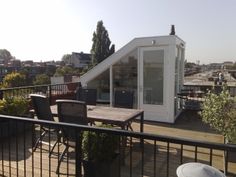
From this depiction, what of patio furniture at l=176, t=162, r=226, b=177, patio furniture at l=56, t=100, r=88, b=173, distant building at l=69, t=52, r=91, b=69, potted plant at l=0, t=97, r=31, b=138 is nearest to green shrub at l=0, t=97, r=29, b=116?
potted plant at l=0, t=97, r=31, b=138

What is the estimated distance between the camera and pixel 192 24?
1007 centimetres

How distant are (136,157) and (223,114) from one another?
159 centimetres

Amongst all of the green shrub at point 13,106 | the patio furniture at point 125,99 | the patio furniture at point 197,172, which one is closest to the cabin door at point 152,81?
the patio furniture at point 125,99

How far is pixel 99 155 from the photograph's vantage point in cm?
294

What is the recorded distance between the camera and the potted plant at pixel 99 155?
2.90m

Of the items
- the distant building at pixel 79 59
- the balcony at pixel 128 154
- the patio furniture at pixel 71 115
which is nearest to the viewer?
the balcony at pixel 128 154

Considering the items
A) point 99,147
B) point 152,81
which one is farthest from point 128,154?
point 152,81

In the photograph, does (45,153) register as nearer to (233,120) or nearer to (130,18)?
(233,120)

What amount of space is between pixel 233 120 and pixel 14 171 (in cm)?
333

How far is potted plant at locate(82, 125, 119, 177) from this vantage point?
9.52ft

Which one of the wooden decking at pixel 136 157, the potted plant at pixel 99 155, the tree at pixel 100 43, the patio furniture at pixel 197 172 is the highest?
the tree at pixel 100 43

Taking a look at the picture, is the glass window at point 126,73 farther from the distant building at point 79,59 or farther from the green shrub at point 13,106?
the distant building at point 79,59

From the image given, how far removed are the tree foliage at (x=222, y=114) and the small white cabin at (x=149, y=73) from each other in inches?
96.0

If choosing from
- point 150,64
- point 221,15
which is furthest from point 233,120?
point 221,15
